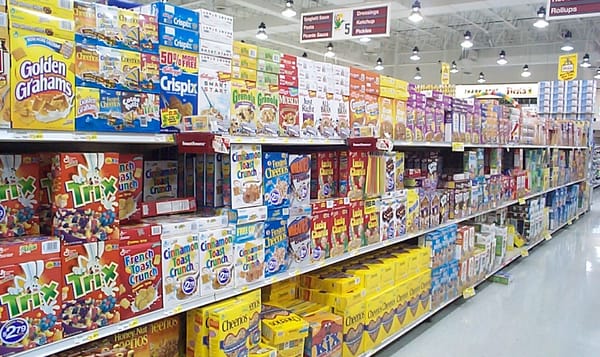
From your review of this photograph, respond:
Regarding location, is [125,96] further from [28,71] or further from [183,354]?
[183,354]

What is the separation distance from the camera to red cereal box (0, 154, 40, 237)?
164cm

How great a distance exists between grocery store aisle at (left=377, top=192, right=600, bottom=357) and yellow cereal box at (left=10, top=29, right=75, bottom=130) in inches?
110

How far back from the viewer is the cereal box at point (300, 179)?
2637 millimetres

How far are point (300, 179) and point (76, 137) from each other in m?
1.29

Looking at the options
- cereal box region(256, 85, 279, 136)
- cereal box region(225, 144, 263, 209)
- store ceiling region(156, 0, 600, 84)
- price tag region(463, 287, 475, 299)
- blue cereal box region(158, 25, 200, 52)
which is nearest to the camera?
blue cereal box region(158, 25, 200, 52)

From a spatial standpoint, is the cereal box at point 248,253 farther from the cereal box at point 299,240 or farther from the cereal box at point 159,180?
the cereal box at point 159,180

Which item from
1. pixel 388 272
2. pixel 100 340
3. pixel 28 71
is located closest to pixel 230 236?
pixel 100 340

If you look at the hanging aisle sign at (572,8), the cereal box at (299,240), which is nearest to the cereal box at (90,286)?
the cereal box at (299,240)

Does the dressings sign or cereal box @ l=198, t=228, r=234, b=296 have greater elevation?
the dressings sign

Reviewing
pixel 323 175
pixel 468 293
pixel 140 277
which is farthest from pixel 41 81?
pixel 468 293

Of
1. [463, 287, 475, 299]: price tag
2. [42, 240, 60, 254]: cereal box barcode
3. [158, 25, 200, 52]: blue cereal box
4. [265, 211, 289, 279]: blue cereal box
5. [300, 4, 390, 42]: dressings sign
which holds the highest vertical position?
[300, 4, 390, 42]: dressings sign

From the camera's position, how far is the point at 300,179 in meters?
2.70

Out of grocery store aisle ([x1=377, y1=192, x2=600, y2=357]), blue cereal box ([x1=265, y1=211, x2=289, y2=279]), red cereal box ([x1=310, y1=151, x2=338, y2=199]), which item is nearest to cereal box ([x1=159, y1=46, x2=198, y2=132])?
blue cereal box ([x1=265, y1=211, x2=289, y2=279])

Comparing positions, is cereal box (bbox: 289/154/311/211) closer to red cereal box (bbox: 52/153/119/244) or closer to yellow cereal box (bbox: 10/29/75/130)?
red cereal box (bbox: 52/153/119/244)
